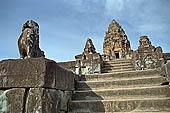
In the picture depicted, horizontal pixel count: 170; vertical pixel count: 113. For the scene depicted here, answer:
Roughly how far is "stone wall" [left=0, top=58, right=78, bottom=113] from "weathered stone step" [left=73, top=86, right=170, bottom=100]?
3.44ft

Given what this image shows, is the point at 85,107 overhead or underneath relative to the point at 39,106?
underneath

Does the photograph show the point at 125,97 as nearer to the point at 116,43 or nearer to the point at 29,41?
the point at 29,41

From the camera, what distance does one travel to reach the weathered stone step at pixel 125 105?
8.77 feet

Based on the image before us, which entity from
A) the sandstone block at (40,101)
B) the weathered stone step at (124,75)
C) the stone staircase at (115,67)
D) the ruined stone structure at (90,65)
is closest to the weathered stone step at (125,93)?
the weathered stone step at (124,75)

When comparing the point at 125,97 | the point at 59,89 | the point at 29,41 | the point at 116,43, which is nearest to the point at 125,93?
the point at 125,97

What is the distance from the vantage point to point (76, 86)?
13.3ft

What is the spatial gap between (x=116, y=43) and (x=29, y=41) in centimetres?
2643

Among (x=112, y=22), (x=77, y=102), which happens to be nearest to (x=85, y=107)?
(x=77, y=102)

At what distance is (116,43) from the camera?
1121 inches

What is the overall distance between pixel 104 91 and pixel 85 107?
0.67m

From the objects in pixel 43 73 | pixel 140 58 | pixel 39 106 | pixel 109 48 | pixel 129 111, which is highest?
pixel 109 48

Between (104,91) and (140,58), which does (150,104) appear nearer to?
(104,91)

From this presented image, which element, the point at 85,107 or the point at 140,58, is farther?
the point at 140,58

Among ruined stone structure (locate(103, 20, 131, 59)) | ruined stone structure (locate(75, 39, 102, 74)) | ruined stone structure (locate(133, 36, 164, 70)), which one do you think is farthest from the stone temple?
ruined stone structure (locate(103, 20, 131, 59))
